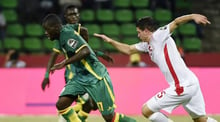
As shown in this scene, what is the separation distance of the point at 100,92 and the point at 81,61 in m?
0.47

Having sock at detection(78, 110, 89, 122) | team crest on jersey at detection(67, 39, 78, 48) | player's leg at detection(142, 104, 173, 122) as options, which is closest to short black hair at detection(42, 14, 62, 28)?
team crest on jersey at detection(67, 39, 78, 48)

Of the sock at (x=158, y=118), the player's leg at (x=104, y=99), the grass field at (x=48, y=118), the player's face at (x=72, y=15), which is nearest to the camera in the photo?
the sock at (x=158, y=118)

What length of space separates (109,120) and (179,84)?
1022 mm

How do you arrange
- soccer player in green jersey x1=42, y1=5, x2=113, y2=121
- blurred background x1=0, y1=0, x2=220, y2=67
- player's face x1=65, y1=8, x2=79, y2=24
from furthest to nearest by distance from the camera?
1. blurred background x1=0, y1=0, x2=220, y2=67
2. player's face x1=65, y1=8, x2=79, y2=24
3. soccer player in green jersey x1=42, y1=5, x2=113, y2=121

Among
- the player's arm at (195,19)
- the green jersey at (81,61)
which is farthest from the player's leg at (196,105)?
the green jersey at (81,61)

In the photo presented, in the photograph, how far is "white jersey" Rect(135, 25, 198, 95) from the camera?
26.1 ft

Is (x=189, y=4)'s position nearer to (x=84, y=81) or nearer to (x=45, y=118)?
(x=45, y=118)

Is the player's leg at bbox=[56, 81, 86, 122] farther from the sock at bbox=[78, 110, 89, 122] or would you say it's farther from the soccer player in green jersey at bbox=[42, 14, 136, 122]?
the sock at bbox=[78, 110, 89, 122]

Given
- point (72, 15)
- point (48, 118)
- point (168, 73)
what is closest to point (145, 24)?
point (168, 73)

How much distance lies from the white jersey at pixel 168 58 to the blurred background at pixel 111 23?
803 cm

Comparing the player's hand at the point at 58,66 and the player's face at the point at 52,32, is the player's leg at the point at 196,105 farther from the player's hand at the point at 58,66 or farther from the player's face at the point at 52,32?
the player's face at the point at 52,32

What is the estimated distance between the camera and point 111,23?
1748 centimetres

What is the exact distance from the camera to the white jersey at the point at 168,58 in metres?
7.96

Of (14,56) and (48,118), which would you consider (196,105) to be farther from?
Answer: (14,56)
